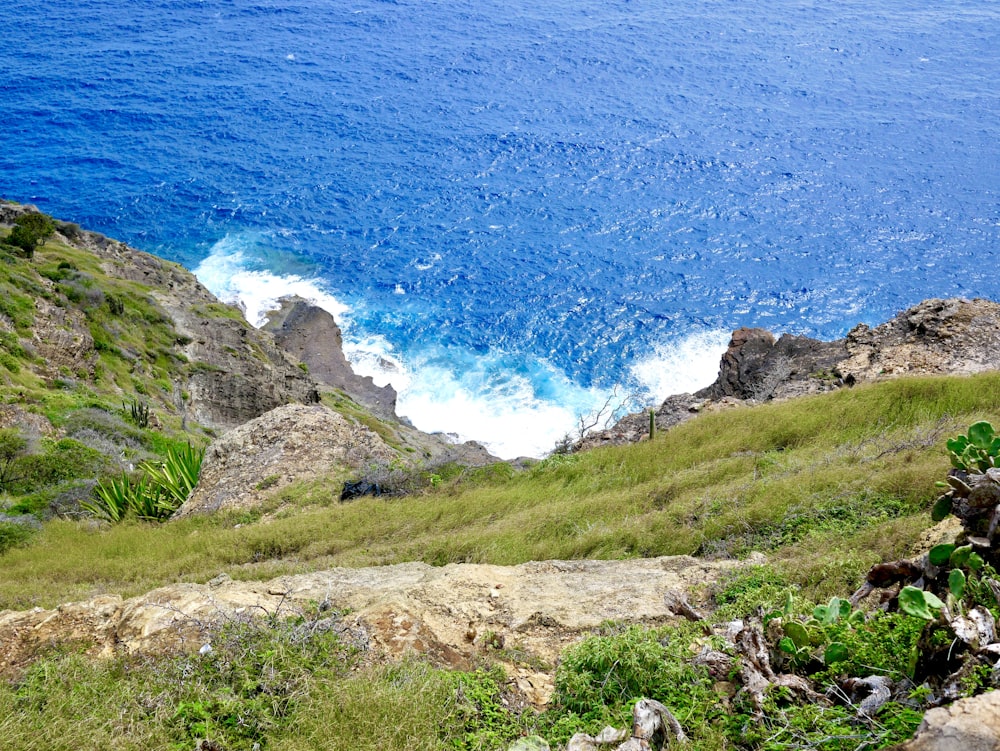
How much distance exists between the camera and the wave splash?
39.5 meters

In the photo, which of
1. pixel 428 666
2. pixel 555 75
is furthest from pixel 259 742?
pixel 555 75

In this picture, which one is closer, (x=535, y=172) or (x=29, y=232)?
(x=29, y=232)

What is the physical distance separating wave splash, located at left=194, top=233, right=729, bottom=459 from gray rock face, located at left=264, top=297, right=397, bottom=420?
3.01 ft

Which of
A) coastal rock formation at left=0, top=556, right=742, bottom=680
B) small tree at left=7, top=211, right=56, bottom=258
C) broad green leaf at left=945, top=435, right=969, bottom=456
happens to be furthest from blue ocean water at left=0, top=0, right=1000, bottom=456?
broad green leaf at left=945, top=435, right=969, bottom=456

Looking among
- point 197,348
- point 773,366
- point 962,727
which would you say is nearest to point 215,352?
point 197,348

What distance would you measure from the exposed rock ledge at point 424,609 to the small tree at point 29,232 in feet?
98.2

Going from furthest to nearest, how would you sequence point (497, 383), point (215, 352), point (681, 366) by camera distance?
point (681, 366)
point (497, 383)
point (215, 352)

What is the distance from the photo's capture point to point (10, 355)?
2367 centimetres

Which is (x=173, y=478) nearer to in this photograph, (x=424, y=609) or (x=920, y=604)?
(x=424, y=609)

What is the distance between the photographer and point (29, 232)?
113 feet

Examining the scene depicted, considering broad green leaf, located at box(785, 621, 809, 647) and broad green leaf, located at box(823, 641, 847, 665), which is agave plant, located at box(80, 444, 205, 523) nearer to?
broad green leaf, located at box(785, 621, 809, 647)

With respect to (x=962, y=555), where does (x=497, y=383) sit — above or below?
below

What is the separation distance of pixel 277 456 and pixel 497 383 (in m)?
24.5

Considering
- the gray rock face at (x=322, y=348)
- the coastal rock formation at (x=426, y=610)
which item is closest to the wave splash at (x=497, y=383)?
the gray rock face at (x=322, y=348)
